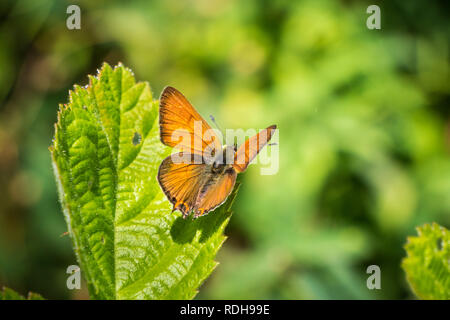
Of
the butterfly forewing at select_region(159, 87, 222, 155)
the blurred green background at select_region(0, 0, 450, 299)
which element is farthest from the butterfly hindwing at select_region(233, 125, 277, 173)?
the blurred green background at select_region(0, 0, 450, 299)

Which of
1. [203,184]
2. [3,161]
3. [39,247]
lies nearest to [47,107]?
[3,161]

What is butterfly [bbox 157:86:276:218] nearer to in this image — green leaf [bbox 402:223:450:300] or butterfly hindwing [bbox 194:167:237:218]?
butterfly hindwing [bbox 194:167:237:218]

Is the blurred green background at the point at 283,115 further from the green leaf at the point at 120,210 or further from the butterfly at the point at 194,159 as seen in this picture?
the green leaf at the point at 120,210

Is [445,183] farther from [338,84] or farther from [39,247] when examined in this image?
[39,247]

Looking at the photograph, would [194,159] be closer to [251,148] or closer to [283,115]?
[251,148]

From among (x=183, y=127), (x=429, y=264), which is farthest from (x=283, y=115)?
(x=429, y=264)

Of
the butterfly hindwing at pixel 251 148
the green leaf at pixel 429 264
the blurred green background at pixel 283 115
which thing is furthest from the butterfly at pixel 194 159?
the blurred green background at pixel 283 115
